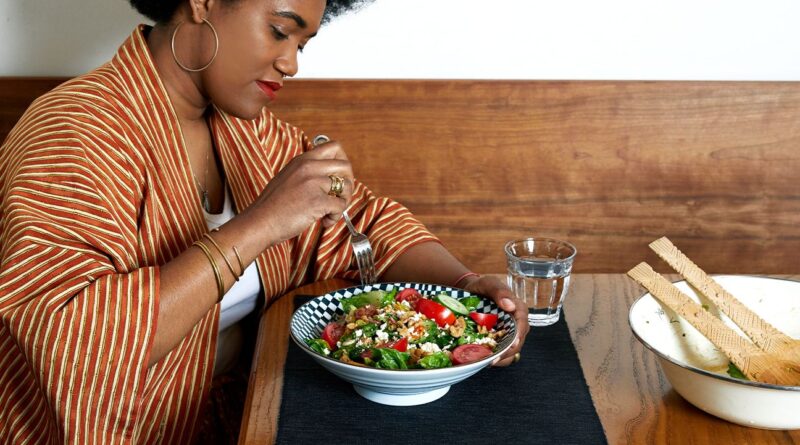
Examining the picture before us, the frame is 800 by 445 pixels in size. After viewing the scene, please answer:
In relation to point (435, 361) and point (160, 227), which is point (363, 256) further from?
point (435, 361)

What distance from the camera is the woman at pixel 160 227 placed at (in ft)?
3.97

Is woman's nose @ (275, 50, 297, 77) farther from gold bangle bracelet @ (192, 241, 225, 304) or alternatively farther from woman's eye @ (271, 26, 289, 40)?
gold bangle bracelet @ (192, 241, 225, 304)

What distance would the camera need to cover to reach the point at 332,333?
1254 millimetres

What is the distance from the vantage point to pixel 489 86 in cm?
206

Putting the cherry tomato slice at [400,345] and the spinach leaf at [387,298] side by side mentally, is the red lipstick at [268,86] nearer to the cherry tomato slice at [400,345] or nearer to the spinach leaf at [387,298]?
the spinach leaf at [387,298]

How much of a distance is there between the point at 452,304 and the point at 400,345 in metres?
0.16

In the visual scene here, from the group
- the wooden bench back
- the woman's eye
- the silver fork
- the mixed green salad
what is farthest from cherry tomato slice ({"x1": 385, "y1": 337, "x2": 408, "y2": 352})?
the wooden bench back

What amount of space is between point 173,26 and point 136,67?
0.30 ft

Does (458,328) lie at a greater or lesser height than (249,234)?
lesser

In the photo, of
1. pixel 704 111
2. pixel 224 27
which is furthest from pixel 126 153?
pixel 704 111

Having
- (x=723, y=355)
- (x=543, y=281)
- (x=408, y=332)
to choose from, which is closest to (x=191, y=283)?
(x=408, y=332)

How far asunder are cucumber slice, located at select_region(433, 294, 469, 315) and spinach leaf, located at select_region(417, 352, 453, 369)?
16 cm

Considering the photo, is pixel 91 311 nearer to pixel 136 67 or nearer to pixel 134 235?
pixel 134 235

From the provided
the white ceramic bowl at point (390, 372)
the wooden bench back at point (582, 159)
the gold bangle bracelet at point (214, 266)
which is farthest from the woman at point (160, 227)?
the wooden bench back at point (582, 159)
